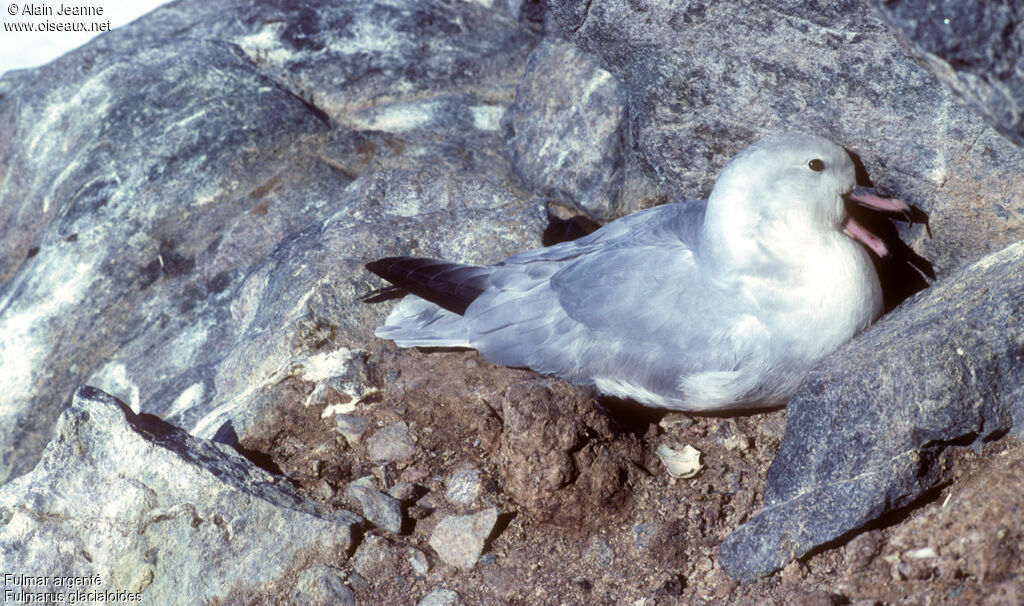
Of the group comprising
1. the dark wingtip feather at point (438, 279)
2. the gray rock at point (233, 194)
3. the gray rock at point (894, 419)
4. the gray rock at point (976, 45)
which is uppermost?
the gray rock at point (976, 45)

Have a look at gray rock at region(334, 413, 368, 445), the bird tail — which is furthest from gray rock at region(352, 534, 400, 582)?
the bird tail

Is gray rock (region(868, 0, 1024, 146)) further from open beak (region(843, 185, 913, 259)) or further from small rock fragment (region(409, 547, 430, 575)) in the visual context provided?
small rock fragment (region(409, 547, 430, 575))

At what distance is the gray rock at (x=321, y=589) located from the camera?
2621mm

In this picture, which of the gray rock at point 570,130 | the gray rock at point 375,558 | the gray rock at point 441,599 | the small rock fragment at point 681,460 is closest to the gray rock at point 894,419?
the small rock fragment at point 681,460

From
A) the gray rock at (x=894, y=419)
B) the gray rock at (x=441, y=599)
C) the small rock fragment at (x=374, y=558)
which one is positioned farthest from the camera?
the small rock fragment at (x=374, y=558)

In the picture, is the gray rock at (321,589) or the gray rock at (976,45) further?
the gray rock at (321,589)

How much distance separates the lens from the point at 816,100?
3.14m

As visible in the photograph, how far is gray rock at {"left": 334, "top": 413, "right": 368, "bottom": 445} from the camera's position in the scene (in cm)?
316

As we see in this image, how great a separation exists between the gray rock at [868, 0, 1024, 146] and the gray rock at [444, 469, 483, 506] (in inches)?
66.9

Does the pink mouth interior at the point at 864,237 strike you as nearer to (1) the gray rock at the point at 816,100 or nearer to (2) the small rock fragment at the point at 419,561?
(1) the gray rock at the point at 816,100

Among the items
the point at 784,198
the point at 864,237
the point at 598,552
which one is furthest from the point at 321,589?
the point at 864,237

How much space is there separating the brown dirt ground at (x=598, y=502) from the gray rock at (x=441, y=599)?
0.08 feet

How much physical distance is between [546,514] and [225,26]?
4.11 m

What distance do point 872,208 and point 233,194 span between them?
123 inches
